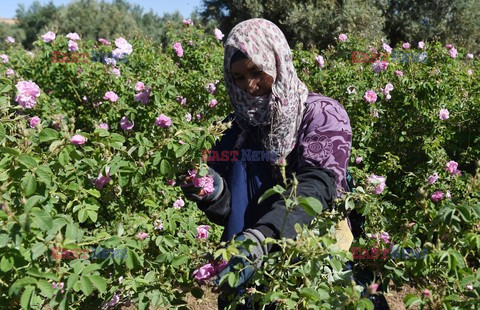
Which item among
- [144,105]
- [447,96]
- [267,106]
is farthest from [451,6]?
[267,106]

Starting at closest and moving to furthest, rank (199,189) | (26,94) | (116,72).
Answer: (199,189) → (26,94) → (116,72)

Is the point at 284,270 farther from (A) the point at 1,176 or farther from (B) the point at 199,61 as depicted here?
(B) the point at 199,61

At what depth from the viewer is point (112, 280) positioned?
1589mm

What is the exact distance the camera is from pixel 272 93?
163 cm

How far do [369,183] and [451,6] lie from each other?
18881mm

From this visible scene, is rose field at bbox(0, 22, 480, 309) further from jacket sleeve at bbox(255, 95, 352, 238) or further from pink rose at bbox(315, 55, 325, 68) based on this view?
pink rose at bbox(315, 55, 325, 68)

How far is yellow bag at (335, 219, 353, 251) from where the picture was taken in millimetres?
1519

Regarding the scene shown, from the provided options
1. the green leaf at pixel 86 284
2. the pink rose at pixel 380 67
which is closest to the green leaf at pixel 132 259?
the green leaf at pixel 86 284

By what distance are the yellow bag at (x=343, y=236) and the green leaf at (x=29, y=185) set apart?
0.78 metres

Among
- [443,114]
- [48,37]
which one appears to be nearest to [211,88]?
[48,37]

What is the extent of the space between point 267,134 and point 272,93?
0.40 ft

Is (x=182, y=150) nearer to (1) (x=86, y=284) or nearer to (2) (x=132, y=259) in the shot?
(2) (x=132, y=259)

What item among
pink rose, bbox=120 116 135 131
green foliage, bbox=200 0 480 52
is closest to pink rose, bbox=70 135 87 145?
pink rose, bbox=120 116 135 131

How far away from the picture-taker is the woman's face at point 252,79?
1.63 m
